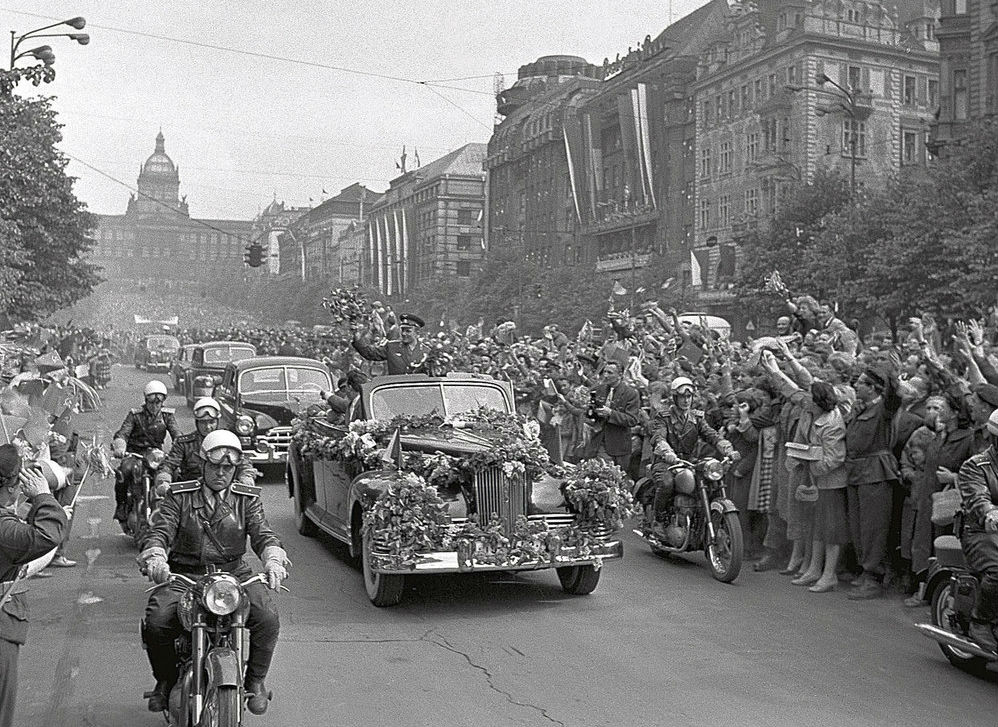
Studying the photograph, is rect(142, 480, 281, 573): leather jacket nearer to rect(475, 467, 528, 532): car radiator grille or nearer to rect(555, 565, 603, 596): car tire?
rect(475, 467, 528, 532): car radiator grille

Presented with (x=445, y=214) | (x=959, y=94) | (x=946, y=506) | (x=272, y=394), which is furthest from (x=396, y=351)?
(x=445, y=214)

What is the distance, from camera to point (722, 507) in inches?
429

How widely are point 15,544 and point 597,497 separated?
5579 mm

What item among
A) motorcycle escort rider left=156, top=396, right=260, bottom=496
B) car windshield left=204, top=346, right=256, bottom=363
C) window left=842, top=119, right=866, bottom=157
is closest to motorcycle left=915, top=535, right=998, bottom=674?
motorcycle escort rider left=156, top=396, right=260, bottom=496

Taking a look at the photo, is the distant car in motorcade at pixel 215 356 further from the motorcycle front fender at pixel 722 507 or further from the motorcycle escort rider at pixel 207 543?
the motorcycle escort rider at pixel 207 543

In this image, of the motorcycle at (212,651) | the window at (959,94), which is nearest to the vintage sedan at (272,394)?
the motorcycle at (212,651)

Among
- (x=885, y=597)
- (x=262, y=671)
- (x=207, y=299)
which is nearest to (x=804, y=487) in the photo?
(x=885, y=597)

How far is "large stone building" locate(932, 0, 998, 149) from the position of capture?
160 ft

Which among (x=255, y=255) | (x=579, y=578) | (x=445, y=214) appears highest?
(x=445, y=214)

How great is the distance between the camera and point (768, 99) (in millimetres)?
62812

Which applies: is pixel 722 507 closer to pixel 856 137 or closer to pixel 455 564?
pixel 455 564

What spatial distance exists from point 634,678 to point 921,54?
64126mm

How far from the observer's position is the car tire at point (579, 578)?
10039 mm

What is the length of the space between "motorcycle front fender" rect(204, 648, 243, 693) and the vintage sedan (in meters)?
11.7
